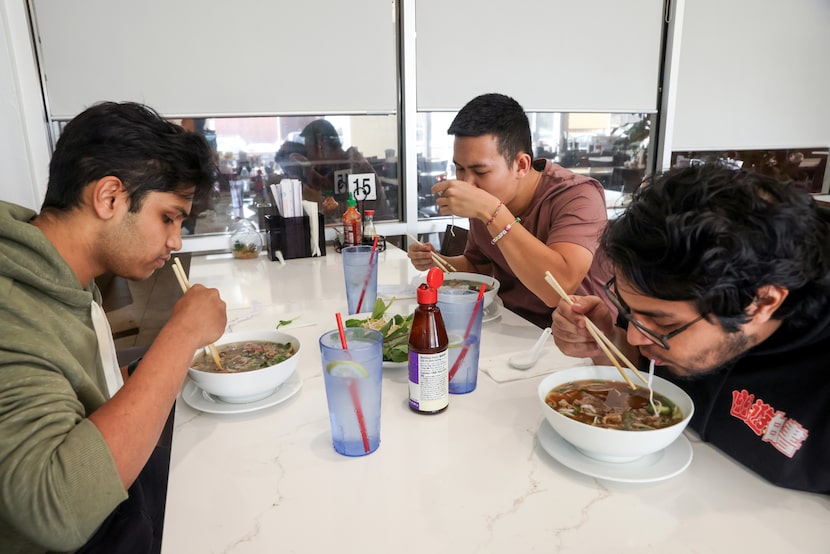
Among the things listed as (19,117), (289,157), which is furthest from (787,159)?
(19,117)

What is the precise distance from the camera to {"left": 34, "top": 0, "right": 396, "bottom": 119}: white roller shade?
259 cm

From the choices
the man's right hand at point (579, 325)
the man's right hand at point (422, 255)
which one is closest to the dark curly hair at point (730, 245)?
the man's right hand at point (579, 325)

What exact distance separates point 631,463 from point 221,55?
2665 mm

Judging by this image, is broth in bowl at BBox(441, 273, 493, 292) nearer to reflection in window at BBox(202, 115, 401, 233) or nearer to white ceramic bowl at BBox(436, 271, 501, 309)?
white ceramic bowl at BBox(436, 271, 501, 309)

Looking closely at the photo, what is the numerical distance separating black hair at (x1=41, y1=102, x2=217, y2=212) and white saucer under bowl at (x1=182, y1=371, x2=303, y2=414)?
41cm

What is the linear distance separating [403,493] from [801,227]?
2.29 feet

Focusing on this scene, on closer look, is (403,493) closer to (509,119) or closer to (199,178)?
(199,178)

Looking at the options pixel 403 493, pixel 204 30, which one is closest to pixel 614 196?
pixel 204 30

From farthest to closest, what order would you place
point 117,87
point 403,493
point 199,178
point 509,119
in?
point 117,87
point 509,119
point 199,178
point 403,493

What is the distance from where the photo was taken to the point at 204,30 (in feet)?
8.91

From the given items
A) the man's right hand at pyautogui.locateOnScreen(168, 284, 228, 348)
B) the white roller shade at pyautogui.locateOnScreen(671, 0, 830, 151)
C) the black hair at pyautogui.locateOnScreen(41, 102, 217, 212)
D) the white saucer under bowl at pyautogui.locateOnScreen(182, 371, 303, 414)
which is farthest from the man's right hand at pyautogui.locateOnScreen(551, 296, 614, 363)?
the white roller shade at pyautogui.locateOnScreen(671, 0, 830, 151)

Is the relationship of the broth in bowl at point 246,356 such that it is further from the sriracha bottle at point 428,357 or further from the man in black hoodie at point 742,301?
the man in black hoodie at point 742,301

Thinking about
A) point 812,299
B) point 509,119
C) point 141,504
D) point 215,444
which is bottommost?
point 141,504

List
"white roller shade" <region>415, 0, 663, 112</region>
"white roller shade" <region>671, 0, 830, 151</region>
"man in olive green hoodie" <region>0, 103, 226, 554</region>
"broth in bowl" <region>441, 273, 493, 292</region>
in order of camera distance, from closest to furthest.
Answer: "man in olive green hoodie" <region>0, 103, 226, 554</region>, "broth in bowl" <region>441, 273, 493, 292</region>, "white roller shade" <region>415, 0, 663, 112</region>, "white roller shade" <region>671, 0, 830, 151</region>
